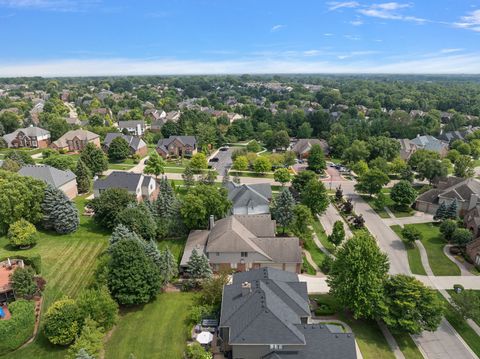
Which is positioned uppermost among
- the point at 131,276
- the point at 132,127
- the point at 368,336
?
the point at 132,127

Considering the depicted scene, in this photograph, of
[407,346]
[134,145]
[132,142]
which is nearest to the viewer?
[407,346]

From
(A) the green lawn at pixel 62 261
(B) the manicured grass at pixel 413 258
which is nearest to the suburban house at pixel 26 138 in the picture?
(A) the green lawn at pixel 62 261

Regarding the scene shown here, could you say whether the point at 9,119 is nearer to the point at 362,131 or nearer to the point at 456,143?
the point at 362,131

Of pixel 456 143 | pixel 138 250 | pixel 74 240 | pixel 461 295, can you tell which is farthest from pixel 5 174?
pixel 456 143

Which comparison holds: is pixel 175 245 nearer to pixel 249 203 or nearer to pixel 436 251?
pixel 249 203

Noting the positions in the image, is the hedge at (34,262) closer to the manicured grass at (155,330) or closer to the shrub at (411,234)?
the manicured grass at (155,330)

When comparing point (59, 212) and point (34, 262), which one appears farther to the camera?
point (59, 212)

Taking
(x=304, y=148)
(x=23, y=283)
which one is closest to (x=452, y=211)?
(x=304, y=148)
